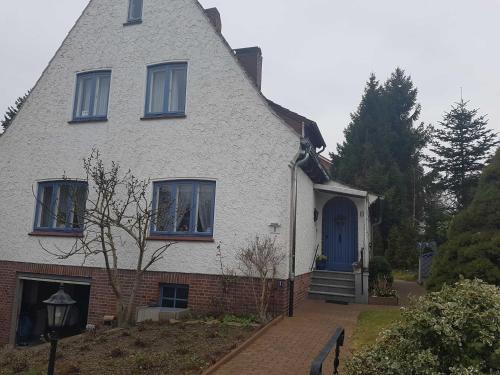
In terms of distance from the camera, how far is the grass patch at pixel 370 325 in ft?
24.5

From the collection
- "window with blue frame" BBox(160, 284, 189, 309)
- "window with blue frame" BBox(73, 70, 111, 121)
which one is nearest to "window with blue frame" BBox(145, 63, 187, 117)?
"window with blue frame" BBox(73, 70, 111, 121)

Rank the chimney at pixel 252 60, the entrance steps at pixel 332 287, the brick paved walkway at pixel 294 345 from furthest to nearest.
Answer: the chimney at pixel 252 60
the entrance steps at pixel 332 287
the brick paved walkway at pixel 294 345

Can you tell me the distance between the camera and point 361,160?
103 feet

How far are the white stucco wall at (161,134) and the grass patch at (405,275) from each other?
12.9 metres

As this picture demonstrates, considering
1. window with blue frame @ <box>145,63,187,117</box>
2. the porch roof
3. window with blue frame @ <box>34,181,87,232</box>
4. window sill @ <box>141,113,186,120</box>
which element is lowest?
window with blue frame @ <box>34,181,87,232</box>

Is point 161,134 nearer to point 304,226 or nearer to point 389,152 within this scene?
point 304,226

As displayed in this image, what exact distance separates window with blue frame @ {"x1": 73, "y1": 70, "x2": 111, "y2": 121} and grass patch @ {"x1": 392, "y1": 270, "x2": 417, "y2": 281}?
1815 centimetres

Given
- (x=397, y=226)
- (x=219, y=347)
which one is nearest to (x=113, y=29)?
(x=219, y=347)

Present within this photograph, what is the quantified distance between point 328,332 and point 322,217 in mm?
7108

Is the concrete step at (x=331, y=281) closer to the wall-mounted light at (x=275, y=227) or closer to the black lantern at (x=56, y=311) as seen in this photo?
the wall-mounted light at (x=275, y=227)

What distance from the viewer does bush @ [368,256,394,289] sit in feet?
44.9

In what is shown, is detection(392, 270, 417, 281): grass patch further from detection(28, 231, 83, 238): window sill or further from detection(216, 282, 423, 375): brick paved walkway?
detection(28, 231, 83, 238): window sill

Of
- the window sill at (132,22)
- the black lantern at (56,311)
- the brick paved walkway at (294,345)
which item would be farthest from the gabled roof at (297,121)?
the black lantern at (56,311)

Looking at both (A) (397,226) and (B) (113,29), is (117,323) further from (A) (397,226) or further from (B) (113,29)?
(A) (397,226)
